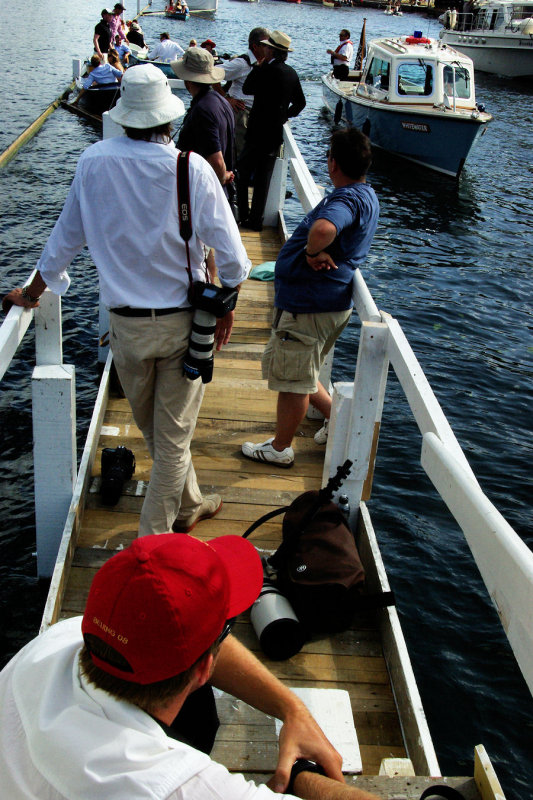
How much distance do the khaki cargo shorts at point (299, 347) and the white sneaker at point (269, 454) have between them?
0.56 m

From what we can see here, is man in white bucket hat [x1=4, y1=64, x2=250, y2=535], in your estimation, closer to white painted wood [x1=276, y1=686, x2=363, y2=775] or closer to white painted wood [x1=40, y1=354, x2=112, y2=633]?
white painted wood [x1=40, y1=354, x2=112, y2=633]

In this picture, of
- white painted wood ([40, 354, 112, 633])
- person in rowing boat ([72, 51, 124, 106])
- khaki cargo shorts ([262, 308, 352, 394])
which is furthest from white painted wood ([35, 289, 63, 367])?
person in rowing boat ([72, 51, 124, 106])

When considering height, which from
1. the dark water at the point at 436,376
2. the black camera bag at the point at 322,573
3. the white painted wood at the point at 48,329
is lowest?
the dark water at the point at 436,376

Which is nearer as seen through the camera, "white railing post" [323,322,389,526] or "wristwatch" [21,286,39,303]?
"white railing post" [323,322,389,526]

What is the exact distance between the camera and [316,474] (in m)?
4.46

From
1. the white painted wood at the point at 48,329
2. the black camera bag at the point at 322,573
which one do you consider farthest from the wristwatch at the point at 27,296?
the black camera bag at the point at 322,573

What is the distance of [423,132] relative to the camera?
62.0 feet

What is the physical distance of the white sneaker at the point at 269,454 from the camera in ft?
14.6

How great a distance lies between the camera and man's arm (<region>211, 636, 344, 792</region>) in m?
2.11

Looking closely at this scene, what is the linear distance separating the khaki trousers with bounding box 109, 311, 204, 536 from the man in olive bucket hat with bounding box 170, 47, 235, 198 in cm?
273

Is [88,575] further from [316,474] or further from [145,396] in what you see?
[316,474]

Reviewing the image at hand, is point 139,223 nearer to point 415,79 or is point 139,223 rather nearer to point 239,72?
point 239,72

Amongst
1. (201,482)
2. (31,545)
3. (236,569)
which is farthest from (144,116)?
(31,545)

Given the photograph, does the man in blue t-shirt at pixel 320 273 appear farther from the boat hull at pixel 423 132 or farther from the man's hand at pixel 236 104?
the boat hull at pixel 423 132
